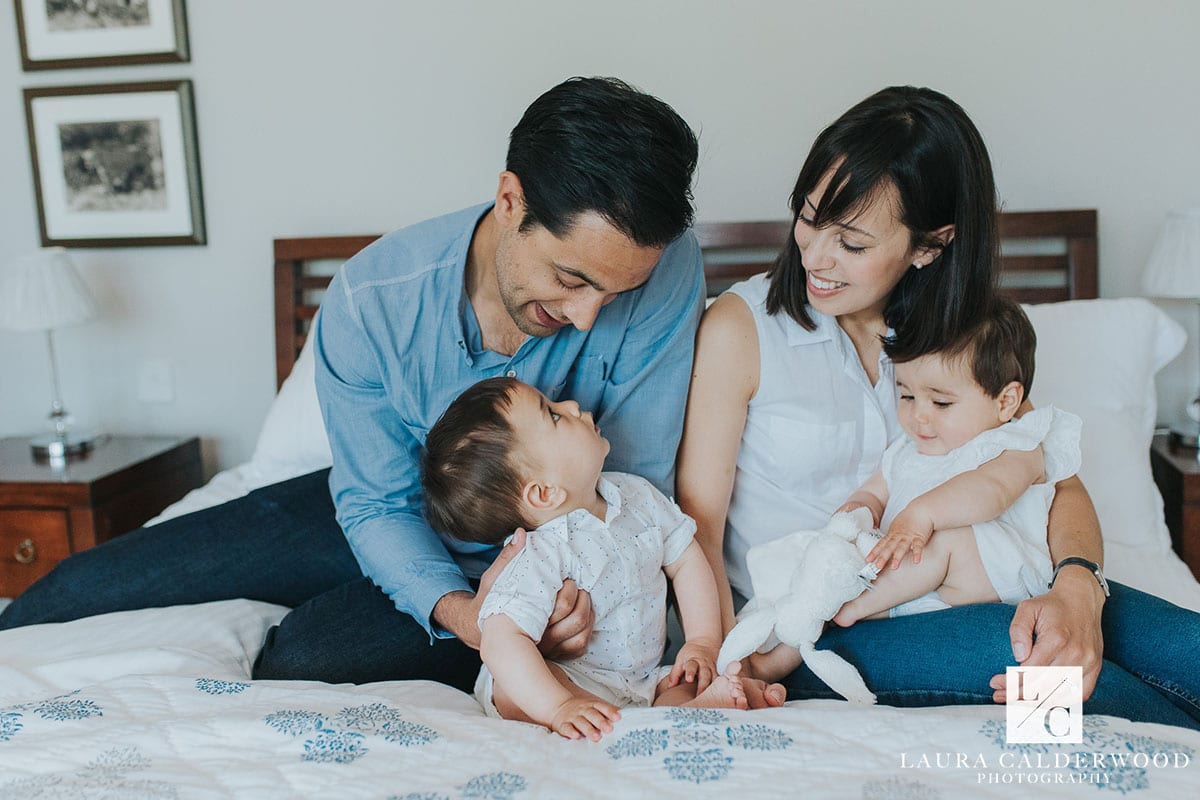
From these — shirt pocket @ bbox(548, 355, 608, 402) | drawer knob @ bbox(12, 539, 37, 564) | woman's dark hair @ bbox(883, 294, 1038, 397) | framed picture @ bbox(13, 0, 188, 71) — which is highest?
framed picture @ bbox(13, 0, 188, 71)

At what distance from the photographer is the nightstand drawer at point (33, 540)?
94.1 inches

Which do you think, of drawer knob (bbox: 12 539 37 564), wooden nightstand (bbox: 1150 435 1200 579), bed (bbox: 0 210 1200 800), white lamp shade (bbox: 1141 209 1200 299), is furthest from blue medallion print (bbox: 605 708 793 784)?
drawer knob (bbox: 12 539 37 564)

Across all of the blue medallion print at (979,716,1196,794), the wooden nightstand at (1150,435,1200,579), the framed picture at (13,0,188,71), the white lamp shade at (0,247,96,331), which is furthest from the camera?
the framed picture at (13,0,188,71)

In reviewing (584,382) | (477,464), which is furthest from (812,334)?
(477,464)

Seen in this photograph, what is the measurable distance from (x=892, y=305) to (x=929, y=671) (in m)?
0.61

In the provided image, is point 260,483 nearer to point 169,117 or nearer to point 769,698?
point 169,117

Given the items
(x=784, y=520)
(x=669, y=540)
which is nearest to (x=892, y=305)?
(x=784, y=520)

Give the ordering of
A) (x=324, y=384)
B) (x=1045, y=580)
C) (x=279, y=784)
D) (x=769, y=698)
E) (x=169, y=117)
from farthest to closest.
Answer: (x=169, y=117) → (x=324, y=384) → (x=1045, y=580) → (x=769, y=698) → (x=279, y=784)

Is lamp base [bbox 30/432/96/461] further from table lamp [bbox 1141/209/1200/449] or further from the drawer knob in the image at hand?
table lamp [bbox 1141/209/1200/449]

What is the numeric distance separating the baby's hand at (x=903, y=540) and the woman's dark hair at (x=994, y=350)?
247 millimetres

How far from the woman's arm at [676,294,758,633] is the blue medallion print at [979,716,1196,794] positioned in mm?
610

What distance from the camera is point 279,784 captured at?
3.18ft

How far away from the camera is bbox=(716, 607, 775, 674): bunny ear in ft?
4.43

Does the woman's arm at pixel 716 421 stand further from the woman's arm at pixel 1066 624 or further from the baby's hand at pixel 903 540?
the woman's arm at pixel 1066 624
